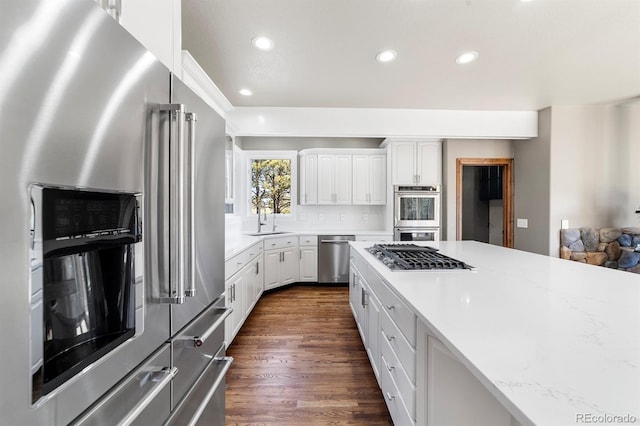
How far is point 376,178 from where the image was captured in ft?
15.0

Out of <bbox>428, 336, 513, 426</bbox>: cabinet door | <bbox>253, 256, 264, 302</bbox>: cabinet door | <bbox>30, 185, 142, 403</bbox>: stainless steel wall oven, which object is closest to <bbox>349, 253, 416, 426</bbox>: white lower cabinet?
<bbox>428, 336, 513, 426</bbox>: cabinet door

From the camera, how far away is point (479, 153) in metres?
4.21

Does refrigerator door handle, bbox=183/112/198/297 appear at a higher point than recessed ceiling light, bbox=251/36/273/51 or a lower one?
lower

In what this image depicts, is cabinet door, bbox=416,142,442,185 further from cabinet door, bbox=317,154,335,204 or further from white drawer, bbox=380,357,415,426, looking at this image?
white drawer, bbox=380,357,415,426

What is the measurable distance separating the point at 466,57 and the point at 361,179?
7.83ft

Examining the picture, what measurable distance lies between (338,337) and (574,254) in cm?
341

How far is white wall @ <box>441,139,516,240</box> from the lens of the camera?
4164 mm

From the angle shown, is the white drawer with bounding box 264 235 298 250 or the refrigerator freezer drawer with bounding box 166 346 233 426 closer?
the refrigerator freezer drawer with bounding box 166 346 233 426

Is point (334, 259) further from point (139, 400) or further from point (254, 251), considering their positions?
point (139, 400)

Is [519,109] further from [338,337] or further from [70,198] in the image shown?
[70,198]

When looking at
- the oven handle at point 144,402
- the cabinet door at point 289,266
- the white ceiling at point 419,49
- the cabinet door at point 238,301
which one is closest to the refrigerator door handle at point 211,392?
the oven handle at point 144,402

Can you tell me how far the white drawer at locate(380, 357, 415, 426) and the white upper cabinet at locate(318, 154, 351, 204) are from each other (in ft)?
10.4

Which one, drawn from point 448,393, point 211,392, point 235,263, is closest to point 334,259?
point 235,263

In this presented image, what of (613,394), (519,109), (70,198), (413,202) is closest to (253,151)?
(413,202)
